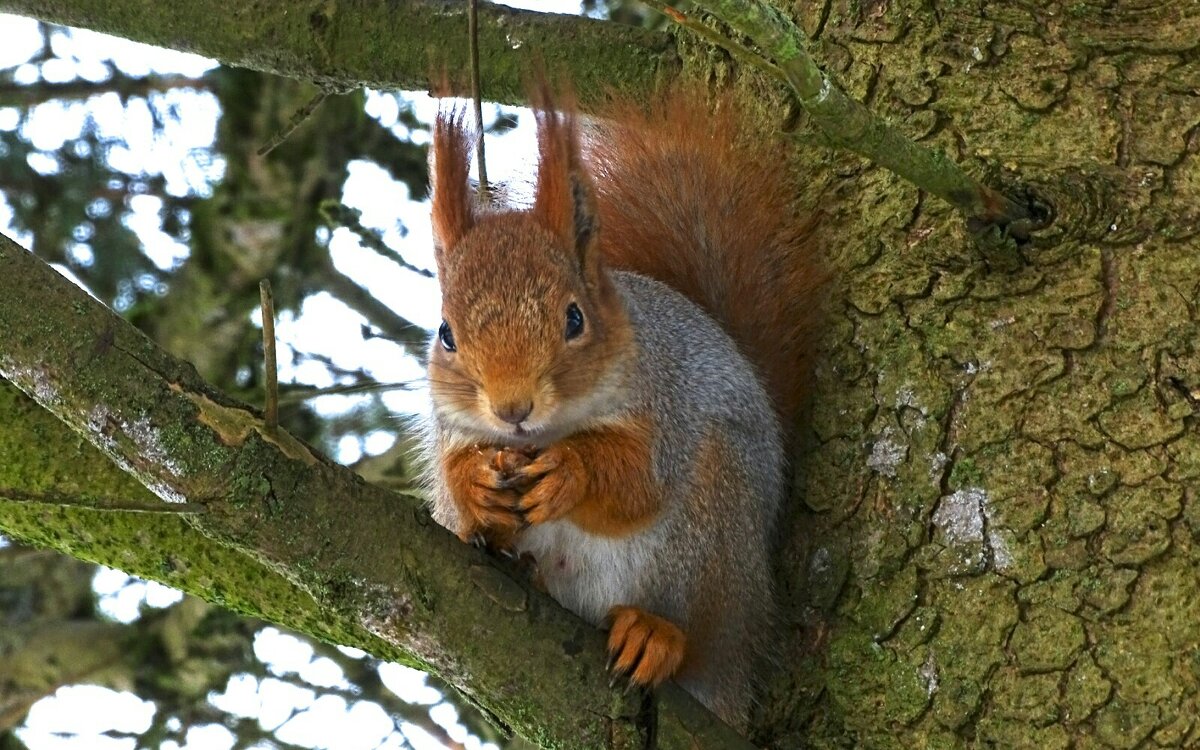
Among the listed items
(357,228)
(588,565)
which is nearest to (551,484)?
(588,565)

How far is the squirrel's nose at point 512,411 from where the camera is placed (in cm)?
174

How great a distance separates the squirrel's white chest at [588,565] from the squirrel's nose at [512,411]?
0.24m

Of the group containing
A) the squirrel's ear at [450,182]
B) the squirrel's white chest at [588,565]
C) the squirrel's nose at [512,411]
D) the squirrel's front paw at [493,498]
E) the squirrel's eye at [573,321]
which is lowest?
the squirrel's white chest at [588,565]

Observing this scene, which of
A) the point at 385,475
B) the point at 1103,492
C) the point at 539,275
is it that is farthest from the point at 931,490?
the point at 385,475

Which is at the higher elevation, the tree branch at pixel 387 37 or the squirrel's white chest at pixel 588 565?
the tree branch at pixel 387 37

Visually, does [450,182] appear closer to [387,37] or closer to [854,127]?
[387,37]

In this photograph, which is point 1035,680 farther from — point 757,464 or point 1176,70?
point 1176,70

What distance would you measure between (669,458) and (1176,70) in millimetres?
876

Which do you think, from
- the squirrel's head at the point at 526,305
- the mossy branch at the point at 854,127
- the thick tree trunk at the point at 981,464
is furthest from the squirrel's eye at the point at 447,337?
the mossy branch at the point at 854,127

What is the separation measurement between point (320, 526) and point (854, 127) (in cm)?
70

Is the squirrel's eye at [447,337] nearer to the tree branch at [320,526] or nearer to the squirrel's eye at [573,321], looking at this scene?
the squirrel's eye at [573,321]

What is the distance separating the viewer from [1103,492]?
1.67 metres

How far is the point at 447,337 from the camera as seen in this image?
1933 millimetres

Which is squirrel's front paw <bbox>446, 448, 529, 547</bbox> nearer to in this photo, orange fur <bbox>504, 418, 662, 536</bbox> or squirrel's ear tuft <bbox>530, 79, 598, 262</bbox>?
orange fur <bbox>504, 418, 662, 536</bbox>
